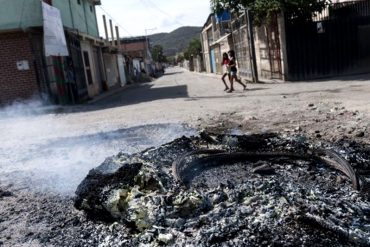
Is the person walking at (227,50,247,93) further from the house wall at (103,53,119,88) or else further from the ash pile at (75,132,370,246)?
the house wall at (103,53,119,88)

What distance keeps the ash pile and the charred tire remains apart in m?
0.01

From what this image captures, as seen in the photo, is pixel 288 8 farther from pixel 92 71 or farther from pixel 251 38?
pixel 92 71

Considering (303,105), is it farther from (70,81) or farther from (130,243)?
(70,81)

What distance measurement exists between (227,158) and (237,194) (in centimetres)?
137

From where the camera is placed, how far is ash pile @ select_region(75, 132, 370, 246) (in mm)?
3041

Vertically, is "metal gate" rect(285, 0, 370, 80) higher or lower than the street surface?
higher

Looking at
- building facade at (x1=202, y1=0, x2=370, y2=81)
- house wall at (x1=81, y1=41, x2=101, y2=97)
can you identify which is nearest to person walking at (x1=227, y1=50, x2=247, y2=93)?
→ building facade at (x1=202, y1=0, x2=370, y2=81)

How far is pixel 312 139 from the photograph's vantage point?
5984mm

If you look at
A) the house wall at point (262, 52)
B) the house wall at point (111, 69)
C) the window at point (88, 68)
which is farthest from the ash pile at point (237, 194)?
the house wall at point (111, 69)

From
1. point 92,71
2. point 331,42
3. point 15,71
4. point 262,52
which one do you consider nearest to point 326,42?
point 331,42

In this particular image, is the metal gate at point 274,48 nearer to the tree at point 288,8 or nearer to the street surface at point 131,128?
the tree at point 288,8

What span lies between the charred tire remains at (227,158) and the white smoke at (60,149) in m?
1.29

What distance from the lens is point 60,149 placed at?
719 centimetres

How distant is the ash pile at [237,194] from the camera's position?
304 centimetres
